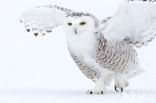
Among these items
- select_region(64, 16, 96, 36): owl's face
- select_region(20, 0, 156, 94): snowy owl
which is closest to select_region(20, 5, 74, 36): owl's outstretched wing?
select_region(20, 0, 156, 94): snowy owl

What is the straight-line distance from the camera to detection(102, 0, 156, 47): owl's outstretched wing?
19.2 feet

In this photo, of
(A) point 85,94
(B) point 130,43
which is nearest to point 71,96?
(A) point 85,94

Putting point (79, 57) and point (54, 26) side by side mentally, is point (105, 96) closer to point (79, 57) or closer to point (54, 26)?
point (79, 57)

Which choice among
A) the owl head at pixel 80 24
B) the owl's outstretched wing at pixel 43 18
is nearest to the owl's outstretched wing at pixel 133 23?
the owl head at pixel 80 24

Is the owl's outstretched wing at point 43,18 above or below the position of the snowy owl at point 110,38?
above

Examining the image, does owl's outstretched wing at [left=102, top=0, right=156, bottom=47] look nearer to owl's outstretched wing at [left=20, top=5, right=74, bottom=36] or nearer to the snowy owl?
the snowy owl

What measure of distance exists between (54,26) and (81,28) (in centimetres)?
50

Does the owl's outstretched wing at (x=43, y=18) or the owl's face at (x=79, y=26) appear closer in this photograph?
the owl's face at (x=79, y=26)

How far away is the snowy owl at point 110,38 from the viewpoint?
5.88 m

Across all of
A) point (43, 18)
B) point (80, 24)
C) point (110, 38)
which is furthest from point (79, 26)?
point (43, 18)

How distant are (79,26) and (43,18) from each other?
525 millimetres

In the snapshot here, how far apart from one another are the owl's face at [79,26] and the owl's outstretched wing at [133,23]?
0.12 metres

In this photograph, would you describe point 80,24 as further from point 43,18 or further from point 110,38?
point 43,18

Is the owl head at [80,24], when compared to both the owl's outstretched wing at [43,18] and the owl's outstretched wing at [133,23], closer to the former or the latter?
the owl's outstretched wing at [133,23]
